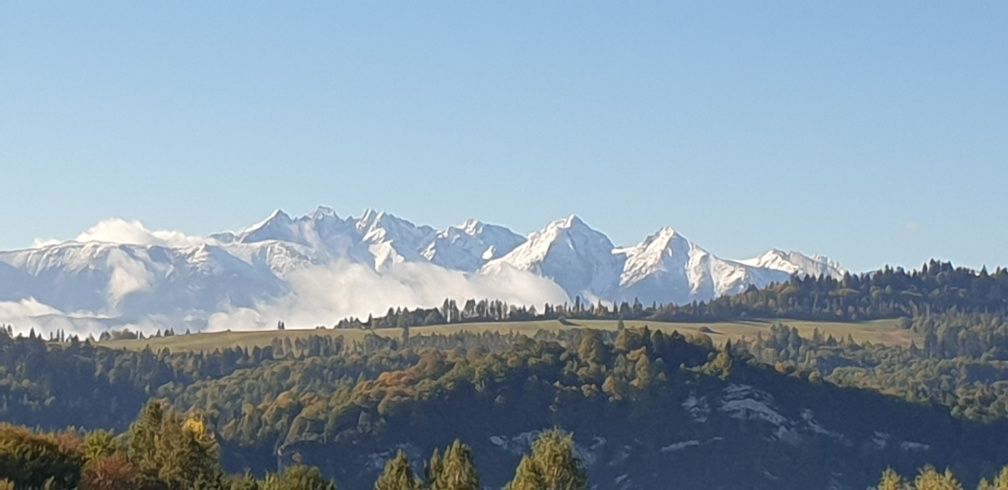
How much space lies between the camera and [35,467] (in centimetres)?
10962

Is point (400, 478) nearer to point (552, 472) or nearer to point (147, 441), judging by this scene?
point (552, 472)

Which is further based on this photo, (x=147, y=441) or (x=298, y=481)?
(x=298, y=481)

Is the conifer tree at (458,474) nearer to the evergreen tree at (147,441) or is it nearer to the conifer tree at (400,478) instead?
the conifer tree at (400,478)

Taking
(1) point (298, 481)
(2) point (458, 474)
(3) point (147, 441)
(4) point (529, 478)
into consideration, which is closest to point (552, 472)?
(4) point (529, 478)

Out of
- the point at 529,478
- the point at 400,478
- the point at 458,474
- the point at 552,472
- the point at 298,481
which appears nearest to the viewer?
the point at 298,481

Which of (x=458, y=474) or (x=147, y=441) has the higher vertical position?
(x=147, y=441)

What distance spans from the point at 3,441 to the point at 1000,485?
83699 millimetres

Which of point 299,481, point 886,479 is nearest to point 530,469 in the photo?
point 299,481

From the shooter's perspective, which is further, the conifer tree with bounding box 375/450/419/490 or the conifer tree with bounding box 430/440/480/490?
the conifer tree with bounding box 375/450/419/490

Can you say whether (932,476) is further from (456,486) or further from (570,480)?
(456,486)

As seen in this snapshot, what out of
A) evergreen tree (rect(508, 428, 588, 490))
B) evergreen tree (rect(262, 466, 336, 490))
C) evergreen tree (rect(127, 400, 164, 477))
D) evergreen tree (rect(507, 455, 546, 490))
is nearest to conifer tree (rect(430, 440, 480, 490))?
evergreen tree (rect(507, 455, 546, 490))

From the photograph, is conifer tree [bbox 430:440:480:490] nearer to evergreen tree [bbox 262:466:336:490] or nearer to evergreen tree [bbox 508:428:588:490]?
evergreen tree [bbox 508:428:588:490]

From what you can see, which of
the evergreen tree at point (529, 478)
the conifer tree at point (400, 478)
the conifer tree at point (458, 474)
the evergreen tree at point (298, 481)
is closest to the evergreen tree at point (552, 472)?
the evergreen tree at point (529, 478)

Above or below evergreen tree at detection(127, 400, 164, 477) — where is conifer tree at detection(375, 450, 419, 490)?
below
